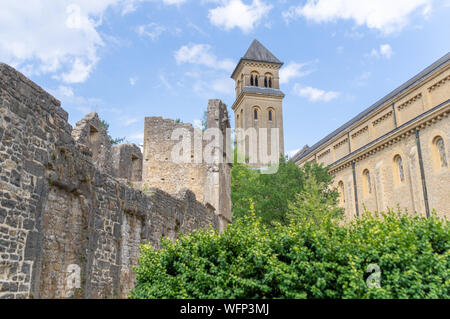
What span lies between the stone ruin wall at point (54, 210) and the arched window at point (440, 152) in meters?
22.0

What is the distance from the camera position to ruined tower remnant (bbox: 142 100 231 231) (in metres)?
16.1

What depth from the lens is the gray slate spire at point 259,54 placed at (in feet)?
214

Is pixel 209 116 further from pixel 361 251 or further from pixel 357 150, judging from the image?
pixel 357 150

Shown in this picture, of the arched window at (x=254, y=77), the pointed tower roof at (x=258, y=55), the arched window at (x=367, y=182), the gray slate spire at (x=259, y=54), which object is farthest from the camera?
the gray slate spire at (x=259, y=54)

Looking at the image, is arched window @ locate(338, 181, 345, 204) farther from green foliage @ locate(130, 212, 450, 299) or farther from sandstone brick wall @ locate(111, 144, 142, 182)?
green foliage @ locate(130, 212, 450, 299)

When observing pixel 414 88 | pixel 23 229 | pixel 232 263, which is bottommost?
pixel 232 263

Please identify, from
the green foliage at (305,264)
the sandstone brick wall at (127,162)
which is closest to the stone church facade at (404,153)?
the sandstone brick wall at (127,162)

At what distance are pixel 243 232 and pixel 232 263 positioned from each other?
0.72 m

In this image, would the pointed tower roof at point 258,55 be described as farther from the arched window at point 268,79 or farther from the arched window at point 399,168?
the arched window at point 399,168

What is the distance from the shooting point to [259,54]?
219 feet

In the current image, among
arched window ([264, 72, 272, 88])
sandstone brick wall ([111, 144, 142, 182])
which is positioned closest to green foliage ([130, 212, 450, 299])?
sandstone brick wall ([111, 144, 142, 182])

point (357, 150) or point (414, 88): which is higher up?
point (414, 88)

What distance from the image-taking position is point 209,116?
17.2 metres
